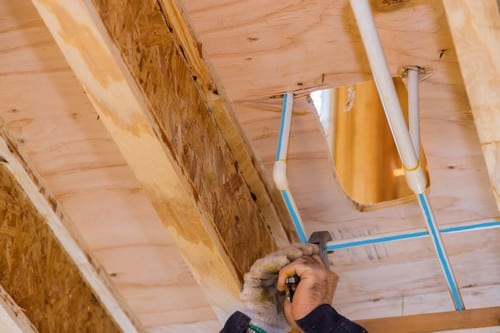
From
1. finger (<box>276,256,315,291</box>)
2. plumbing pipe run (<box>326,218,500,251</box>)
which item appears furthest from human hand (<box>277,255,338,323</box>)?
plumbing pipe run (<box>326,218,500,251</box>)

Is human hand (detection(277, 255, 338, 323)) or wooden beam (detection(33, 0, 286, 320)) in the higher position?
wooden beam (detection(33, 0, 286, 320))

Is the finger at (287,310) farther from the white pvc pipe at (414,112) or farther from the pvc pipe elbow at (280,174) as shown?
the white pvc pipe at (414,112)

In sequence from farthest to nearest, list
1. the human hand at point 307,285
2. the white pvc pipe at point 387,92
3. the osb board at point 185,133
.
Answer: the human hand at point 307,285
the osb board at point 185,133
the white pvc pipe at point 387,92

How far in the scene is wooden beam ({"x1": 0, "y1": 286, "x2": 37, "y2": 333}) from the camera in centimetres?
201

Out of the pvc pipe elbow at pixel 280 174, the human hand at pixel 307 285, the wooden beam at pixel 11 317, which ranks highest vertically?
the pvc pipe elbow at pixel 280 174

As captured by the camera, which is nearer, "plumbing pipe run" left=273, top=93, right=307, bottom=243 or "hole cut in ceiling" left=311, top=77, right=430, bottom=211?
"plumbing pipe run" left=273, top=93, right=307, bottom=243

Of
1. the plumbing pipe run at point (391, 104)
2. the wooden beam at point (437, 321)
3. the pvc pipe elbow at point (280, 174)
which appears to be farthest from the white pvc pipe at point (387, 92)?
the wooden beam at point (437, 321)

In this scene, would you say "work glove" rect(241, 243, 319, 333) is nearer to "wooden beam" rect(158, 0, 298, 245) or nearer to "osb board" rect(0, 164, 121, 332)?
"wooden beam" rect(158, 0, 298, 245)

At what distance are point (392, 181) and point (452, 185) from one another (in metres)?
0.19

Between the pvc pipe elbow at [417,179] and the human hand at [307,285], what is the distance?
0.27m

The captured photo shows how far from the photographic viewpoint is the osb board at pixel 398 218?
1979 mm

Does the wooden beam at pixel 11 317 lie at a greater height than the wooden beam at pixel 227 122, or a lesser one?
lesser

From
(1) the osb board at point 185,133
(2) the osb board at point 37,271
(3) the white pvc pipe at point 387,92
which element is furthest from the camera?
(2) the osb board at point 37,271

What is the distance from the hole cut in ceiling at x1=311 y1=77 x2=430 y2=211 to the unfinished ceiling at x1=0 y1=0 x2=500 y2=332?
0.07 meters
